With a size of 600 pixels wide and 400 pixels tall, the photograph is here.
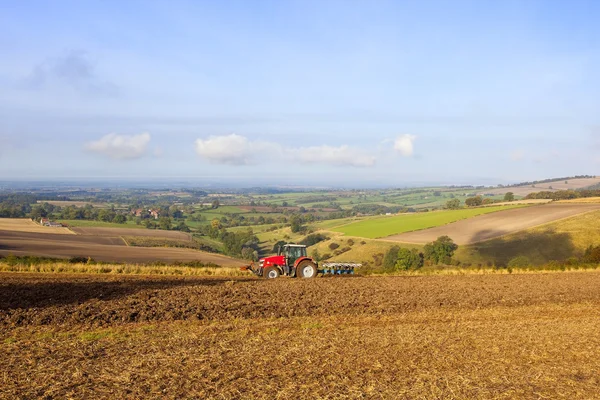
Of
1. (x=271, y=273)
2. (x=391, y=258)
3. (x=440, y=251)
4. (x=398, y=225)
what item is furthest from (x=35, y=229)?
(x=398, y=225)

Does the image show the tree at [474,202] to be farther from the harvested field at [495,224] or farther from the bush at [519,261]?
the bush at [519,261]

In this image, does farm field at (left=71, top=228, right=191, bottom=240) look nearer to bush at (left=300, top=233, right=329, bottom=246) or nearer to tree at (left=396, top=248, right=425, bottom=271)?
bush at (left=300, top=233, right=329, bottom=246)

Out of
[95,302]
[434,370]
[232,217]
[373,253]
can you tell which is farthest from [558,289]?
[232,217]

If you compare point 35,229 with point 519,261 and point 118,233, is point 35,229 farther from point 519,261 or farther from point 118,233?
point 519,261

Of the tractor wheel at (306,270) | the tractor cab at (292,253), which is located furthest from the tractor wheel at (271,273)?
the tractor wheel at (306,270)

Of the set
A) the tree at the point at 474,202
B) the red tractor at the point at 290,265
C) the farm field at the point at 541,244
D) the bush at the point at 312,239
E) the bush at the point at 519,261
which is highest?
the tree at the point at 474,202

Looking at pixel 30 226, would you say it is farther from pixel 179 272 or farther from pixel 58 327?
pixel 58 327

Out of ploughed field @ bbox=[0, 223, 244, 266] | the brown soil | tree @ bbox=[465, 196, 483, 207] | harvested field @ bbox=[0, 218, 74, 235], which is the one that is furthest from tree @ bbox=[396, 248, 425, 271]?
tree @ bbox=[465, 196, 483, 207]
